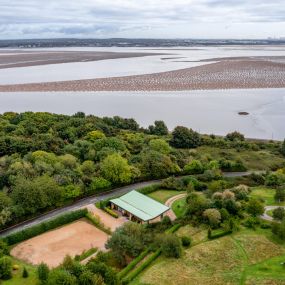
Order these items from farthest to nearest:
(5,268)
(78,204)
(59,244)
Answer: (78,204) < (59,244) < (5,268)

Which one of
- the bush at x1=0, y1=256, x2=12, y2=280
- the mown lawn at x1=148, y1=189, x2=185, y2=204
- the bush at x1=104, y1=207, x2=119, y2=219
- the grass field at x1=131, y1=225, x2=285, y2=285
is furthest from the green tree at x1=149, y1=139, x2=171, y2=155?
the bush at x1=0, y1=256, x2=12, y2=280

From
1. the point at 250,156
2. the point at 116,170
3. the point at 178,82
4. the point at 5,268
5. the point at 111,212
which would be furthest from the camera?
the point at 178,82

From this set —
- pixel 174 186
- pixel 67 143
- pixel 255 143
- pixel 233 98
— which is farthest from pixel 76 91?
pixel 174 186

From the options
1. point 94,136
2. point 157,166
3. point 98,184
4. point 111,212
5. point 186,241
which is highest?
point 94,136

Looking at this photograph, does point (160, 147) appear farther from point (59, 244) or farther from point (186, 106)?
point (186, 106)

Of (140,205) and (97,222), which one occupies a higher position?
(140,205)

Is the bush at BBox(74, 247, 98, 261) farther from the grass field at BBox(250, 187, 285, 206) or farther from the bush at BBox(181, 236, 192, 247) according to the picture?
the grass field at BBox(250, 187, 285, 206)

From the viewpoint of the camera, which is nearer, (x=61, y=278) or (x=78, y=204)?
(x=61, y=278)

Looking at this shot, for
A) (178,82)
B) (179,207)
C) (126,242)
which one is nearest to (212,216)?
(179,207)
